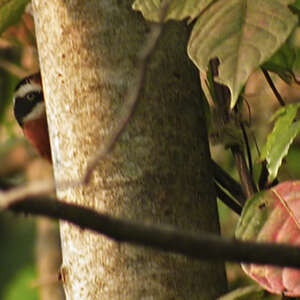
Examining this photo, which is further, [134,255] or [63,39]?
[63,39]

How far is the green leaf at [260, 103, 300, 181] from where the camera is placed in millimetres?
1231

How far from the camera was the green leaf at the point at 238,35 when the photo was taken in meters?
1.14

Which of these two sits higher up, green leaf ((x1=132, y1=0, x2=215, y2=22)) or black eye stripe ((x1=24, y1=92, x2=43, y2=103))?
green leaf ((x1=132, y1=0, x2=215, y2=22))

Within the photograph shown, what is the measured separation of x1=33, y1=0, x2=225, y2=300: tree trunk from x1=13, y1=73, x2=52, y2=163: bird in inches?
42.5

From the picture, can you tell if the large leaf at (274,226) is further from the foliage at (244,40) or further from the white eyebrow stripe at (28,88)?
the white eyebrow stripe at (28,88)

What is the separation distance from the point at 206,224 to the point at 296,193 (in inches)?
6.5

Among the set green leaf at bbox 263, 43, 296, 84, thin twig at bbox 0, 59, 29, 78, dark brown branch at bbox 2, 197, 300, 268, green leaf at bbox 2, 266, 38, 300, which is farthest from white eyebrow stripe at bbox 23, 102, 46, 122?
green leaf at bbox 2, 266, 38, 300

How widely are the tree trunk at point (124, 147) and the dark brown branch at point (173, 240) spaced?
593 millimetres

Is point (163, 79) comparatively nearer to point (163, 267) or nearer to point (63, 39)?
point (63, 39)

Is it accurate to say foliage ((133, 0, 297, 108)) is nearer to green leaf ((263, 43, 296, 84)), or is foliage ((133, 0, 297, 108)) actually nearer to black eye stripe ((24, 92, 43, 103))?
green leaf ((263, 43, 296, 84))

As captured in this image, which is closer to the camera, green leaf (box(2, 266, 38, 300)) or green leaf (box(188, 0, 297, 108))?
green leaf (box(188, 0, 297, 108))

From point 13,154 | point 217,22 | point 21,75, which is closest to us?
point 217,22

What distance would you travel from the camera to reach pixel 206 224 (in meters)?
1.37

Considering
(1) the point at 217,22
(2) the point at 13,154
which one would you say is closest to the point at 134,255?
(1) the point at 217,22
